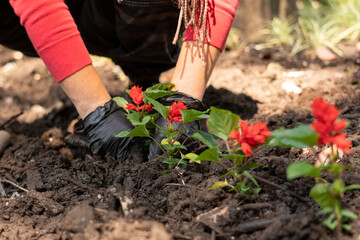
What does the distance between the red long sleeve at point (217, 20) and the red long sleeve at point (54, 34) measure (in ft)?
1.45

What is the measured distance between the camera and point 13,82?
292 cm

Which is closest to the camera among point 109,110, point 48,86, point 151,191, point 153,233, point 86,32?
point 153,233

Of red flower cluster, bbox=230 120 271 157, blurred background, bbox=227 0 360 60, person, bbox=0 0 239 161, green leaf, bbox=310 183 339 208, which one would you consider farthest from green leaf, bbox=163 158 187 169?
blurred background, bbox=227 0 360 60

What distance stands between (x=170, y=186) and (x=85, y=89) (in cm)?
57

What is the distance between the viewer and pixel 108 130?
1.49 m

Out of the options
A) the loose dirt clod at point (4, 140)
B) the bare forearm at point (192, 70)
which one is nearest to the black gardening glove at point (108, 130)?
the bare forearm at point (192, 70)

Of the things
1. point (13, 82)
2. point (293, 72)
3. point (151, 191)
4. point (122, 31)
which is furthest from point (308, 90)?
point (13, 82)

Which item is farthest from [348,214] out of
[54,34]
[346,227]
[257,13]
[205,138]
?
[257,13]

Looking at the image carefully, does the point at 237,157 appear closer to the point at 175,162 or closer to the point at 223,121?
the point at 223,121

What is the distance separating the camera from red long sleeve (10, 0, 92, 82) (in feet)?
4.66

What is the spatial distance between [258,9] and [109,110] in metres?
2.68

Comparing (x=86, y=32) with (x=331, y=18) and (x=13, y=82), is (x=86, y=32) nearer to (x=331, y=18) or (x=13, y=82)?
(x=13, y=82)

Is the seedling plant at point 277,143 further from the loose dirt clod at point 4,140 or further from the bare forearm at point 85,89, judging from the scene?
the loose dirt clod at point 4,140

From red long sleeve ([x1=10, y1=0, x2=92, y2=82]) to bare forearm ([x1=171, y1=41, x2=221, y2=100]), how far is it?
365mm
